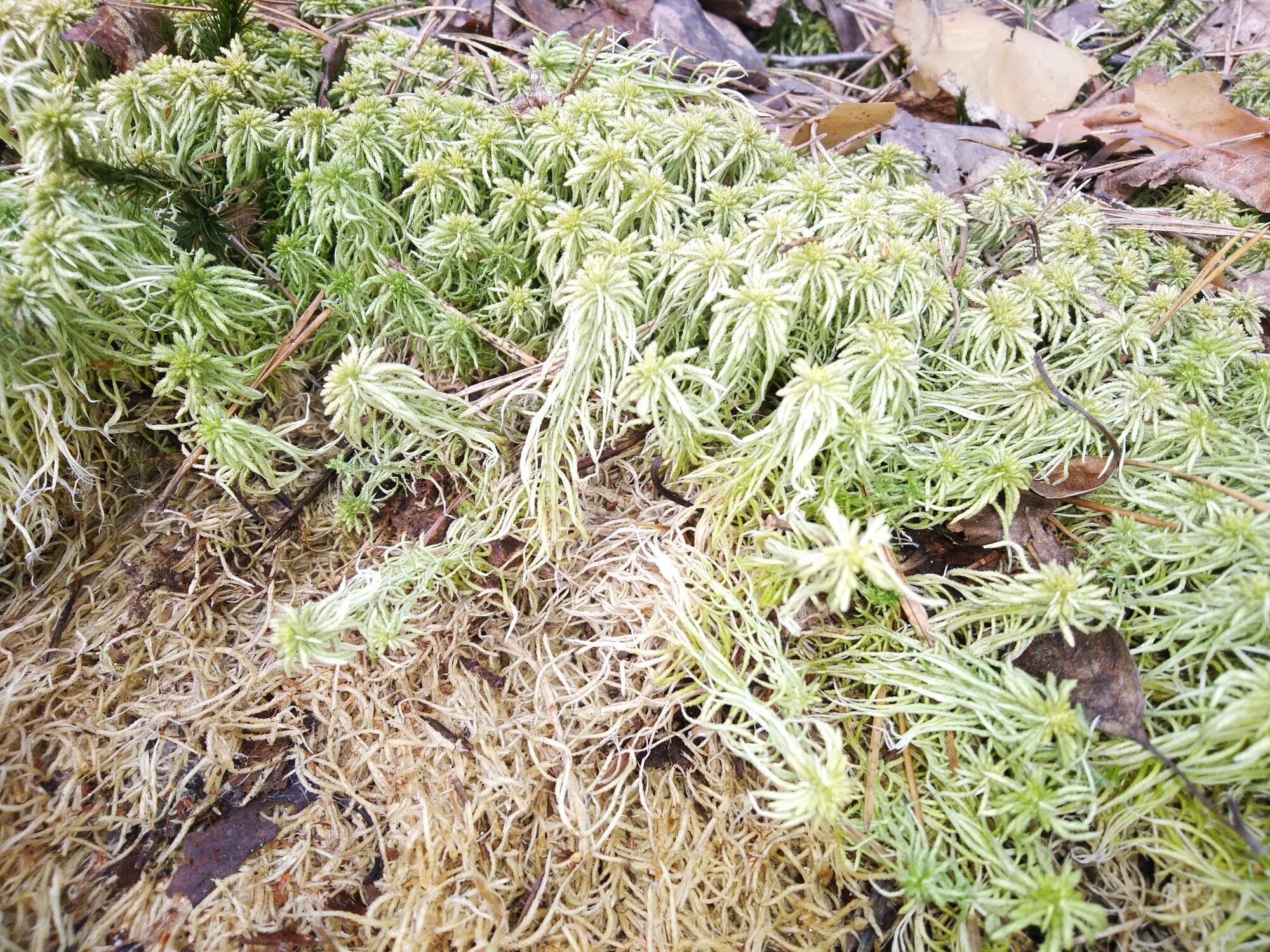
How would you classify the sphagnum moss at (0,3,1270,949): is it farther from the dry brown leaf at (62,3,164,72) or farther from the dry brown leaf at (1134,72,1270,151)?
the dry brown leaf at (1134,72,1270,151)

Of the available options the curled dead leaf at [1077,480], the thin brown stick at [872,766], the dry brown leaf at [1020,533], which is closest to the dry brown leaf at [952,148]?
the curled dead leaf at [1077,480]

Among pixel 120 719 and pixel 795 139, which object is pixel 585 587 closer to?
pixel 120 719

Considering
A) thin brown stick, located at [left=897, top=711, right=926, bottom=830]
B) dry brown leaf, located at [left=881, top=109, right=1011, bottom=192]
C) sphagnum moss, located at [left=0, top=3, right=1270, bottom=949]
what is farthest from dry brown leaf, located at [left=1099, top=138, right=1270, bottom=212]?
thin brown stick, located at [left=897, top=711, right=926, bottom=830]

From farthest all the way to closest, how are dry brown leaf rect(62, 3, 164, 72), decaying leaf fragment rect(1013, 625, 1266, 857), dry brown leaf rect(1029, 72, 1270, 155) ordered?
dry brown leaf rect(1029, 72, 1270, 155) → dry brown leaf rect(62, 3, 164, 72) → decaying leaf fragment rect(1013, 625, 1266, 857)

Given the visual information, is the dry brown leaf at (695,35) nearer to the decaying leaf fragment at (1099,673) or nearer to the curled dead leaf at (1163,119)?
the curled dead leaf at (1163,119)

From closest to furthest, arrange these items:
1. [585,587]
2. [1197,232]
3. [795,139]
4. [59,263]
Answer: [59,263] < [585,587] < [1197,232] < [795,139]

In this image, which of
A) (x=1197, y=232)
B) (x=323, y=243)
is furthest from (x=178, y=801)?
(x=1197, y=232)

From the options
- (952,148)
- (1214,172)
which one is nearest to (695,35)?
(952,148)
